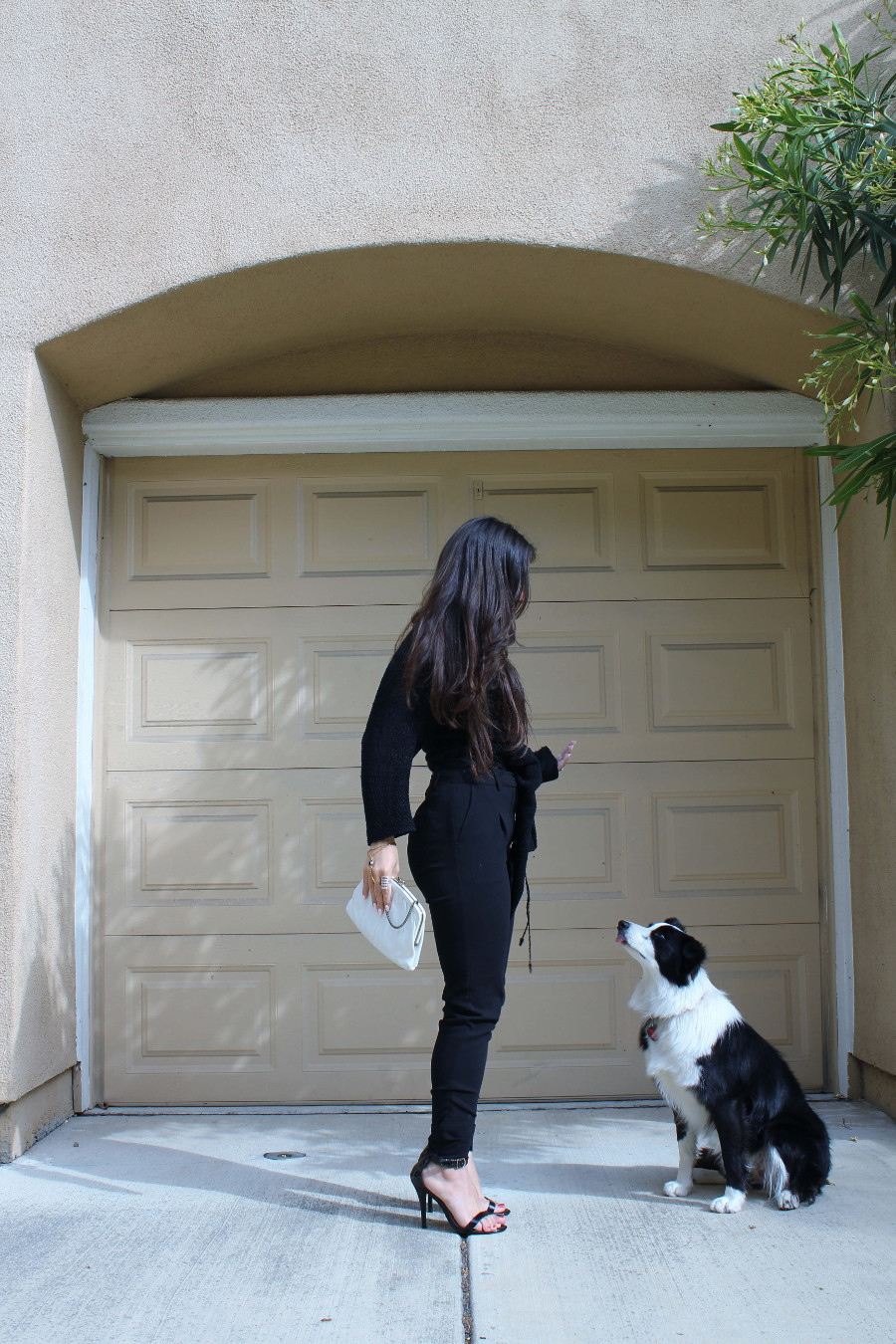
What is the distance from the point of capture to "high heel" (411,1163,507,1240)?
242 cm

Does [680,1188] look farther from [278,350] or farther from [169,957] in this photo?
[278,350]

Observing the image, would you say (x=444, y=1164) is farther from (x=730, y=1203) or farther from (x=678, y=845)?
(x=678, y=845)

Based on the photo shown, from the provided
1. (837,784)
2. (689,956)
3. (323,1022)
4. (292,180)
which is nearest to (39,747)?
(323,1022)

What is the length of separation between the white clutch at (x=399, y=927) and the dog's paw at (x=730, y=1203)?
1005 millimetres

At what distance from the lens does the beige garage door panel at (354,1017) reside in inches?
144

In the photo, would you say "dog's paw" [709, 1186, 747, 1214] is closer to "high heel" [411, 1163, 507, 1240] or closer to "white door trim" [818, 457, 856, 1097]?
"high heel" [411, 1163, 507, 1240]

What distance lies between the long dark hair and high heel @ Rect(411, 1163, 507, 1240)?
1.01 m

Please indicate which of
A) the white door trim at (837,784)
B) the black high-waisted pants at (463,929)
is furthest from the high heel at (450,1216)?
the white door trim at (837,784)

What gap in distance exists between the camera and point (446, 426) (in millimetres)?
3838

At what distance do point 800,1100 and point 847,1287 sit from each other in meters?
0.52

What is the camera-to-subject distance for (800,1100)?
2.66 metres

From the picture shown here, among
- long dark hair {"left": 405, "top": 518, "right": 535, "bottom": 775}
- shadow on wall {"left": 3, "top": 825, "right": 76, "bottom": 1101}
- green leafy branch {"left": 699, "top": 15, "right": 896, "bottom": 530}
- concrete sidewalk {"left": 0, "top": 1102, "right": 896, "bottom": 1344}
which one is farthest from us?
shadow on wall {"left": 3, "top": 825, "right": 76, "bottom": 1101}

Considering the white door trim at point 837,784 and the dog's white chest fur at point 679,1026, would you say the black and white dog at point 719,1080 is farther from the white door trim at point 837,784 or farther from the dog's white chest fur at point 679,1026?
the white door trim at point 837,784

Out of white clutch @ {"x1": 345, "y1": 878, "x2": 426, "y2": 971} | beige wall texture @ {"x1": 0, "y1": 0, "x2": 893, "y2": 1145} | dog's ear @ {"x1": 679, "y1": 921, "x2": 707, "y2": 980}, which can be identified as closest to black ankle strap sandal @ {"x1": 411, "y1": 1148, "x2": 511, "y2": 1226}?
white clutch @ {"x1": 345, "y1": 878, "x2": 426, "y2": 971}
